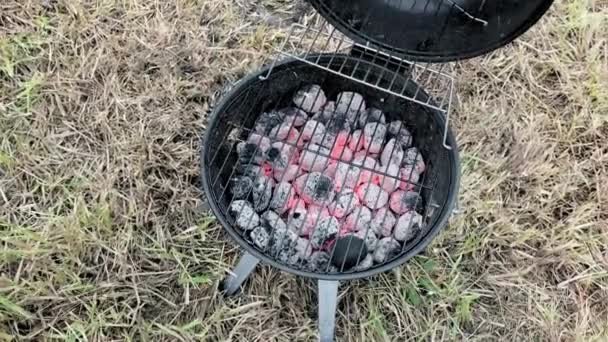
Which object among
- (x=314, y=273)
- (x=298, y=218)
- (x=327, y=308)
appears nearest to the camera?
(x=314, y=273)

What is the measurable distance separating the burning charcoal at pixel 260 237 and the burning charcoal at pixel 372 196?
252 millimetres

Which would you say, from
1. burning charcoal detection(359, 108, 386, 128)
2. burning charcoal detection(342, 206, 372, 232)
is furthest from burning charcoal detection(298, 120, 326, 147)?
burning charcoal detection(342, 206, 372, 232)

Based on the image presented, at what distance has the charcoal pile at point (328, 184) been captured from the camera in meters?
1.58

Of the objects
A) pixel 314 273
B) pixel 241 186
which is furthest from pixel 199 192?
pixel 314 273

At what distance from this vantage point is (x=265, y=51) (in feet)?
6.49

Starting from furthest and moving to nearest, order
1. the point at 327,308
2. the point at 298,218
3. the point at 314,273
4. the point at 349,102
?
the point at 349,102
the point at 298,218
the point at 327,308
the point at 314,273

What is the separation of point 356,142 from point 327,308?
0.43 metres

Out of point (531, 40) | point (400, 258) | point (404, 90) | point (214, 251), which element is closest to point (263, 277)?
point (214, 251)

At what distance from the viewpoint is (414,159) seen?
1681 mm

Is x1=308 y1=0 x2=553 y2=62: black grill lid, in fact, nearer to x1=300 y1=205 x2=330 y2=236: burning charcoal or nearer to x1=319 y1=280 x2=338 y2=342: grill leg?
x1=300 y1=205 x2=330 y2=236: burning charcoal

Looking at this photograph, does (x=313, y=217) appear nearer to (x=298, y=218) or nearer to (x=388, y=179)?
(x=298, y=218)

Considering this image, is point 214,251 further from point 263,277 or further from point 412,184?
point 412,184

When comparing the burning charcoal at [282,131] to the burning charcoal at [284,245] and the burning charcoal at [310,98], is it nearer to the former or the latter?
the burning charcoal at [310,98]

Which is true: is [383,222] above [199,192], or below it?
above
